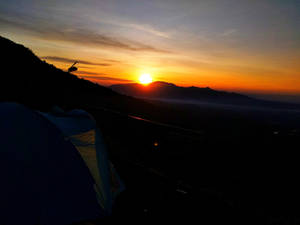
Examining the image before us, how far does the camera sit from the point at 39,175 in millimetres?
3439

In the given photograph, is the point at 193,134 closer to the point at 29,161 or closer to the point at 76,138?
the point at 76,138

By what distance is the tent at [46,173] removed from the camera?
126 inches

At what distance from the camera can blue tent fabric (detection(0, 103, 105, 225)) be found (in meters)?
3.18

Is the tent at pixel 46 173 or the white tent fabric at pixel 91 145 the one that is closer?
the tent at pixel 46 173

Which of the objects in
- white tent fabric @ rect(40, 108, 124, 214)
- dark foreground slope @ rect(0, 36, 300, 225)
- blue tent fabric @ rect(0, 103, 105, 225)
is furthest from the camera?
dark foreground slope @ rect(0, 36, 300, 225)

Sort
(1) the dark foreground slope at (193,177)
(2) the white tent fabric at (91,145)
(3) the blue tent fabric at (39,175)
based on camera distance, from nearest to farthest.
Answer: (3) the blue tent fabric at (39,175) < (2) the white tent fabric at (91,145) < (1) the dark foreground slope at (193,177)

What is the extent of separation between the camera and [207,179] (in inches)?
297

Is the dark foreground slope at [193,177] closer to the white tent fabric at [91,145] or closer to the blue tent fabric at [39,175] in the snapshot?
the white tent fabric at [91,145]

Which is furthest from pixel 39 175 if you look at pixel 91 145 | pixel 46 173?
pixel 91 145

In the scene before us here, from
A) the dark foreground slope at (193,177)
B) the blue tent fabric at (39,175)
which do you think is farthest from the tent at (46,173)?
the dark foreground slope at (193,177)

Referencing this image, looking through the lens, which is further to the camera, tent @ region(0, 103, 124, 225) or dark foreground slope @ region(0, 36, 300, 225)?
dark foreground slope @ region(0, 36, 300, 225)

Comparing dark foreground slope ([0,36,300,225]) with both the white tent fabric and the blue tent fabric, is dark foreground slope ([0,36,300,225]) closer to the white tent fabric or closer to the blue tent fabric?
the white tent fabric

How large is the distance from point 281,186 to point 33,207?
28.8 feet

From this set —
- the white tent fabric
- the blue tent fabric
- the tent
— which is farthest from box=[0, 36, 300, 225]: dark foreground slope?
the blue tent fabric
